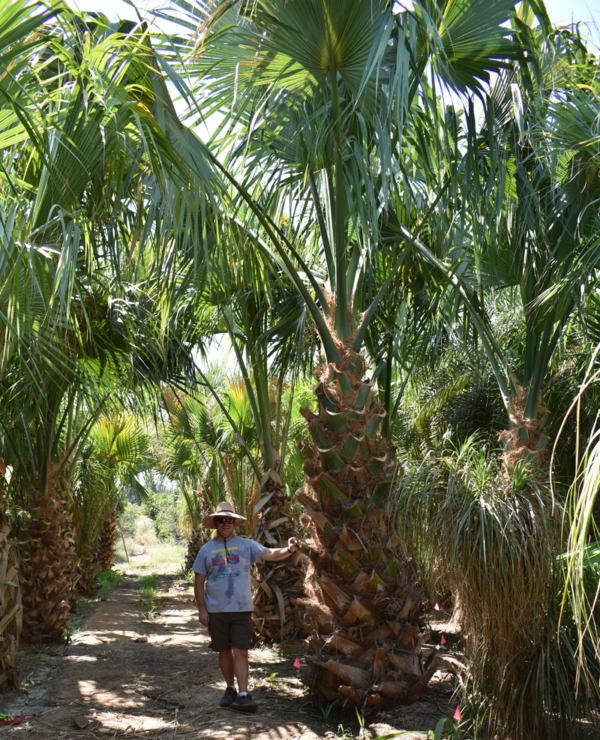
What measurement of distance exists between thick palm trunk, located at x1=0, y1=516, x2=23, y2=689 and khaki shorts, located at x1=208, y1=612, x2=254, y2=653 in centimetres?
167

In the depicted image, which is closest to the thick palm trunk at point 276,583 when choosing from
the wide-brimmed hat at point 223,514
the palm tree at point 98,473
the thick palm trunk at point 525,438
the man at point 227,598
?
the wide-brimmed hat at point 223,514

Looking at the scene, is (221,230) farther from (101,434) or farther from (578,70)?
(101,434)

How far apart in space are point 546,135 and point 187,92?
2.13m

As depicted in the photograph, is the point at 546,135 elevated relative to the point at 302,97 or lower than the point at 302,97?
lower

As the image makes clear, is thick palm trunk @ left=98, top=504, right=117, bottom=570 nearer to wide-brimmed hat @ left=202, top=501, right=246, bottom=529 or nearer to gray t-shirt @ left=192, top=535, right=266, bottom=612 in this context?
wide-brimmed hat @ left=202, top=501, right=246, bottom=529

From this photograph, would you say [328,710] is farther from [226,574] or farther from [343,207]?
[343,207]

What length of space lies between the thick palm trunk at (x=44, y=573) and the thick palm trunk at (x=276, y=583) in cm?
243

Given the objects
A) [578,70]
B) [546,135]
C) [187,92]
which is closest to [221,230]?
[187,92]

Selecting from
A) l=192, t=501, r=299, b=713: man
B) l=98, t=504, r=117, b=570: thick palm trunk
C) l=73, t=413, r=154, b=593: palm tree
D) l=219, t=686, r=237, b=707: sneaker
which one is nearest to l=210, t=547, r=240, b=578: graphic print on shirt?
l=192, t=501, r=299, b=713: man

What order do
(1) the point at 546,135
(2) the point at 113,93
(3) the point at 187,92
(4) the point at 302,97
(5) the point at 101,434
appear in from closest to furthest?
(2) the point at 113,93 < (3) the point at 187,92 < (1) the point at 546,135 < (4) the point at 302,97 < (5) the point at 101,434

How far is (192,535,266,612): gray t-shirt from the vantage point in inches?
206

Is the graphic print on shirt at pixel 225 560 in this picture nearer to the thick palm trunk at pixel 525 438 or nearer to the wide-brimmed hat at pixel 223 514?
the wide-brimmed hat at pixel 223 514

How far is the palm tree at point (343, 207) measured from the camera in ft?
13.3

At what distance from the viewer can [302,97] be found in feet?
15.8
